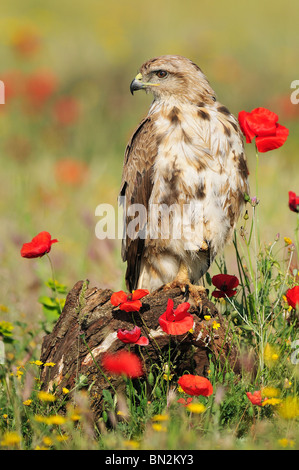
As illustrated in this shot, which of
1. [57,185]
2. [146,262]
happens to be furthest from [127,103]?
[146,262]

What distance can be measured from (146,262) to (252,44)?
851 cm

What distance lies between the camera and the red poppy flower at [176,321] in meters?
3.05

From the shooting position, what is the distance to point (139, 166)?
13.3 feet

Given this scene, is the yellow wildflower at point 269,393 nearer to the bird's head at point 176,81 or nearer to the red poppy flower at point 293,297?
the red poppy flower at point 293,297

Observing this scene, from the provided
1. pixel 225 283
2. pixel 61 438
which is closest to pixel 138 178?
pixel 225 283

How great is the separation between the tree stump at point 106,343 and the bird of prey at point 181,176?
0.33 m

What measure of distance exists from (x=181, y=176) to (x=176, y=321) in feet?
3.37

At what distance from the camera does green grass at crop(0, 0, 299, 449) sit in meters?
3.07

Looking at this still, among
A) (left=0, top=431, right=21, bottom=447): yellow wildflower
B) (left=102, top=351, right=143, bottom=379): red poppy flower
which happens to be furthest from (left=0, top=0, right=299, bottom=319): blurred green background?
(left=0, top=431, right=21, bottom=447): yellow wildflower

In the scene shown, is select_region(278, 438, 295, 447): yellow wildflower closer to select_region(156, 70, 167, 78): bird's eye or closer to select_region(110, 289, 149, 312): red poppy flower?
select_region(110, 289, 149, 312): red poppy flower

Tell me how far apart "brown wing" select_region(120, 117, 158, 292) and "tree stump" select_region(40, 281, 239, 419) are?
0.70 m

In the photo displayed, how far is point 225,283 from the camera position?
Answer: 361cm

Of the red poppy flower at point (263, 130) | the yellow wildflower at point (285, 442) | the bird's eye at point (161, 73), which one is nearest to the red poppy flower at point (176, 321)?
the yellow wildflower at point (285, 442)

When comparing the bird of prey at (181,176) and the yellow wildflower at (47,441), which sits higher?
the bird of prey at (181,176)
